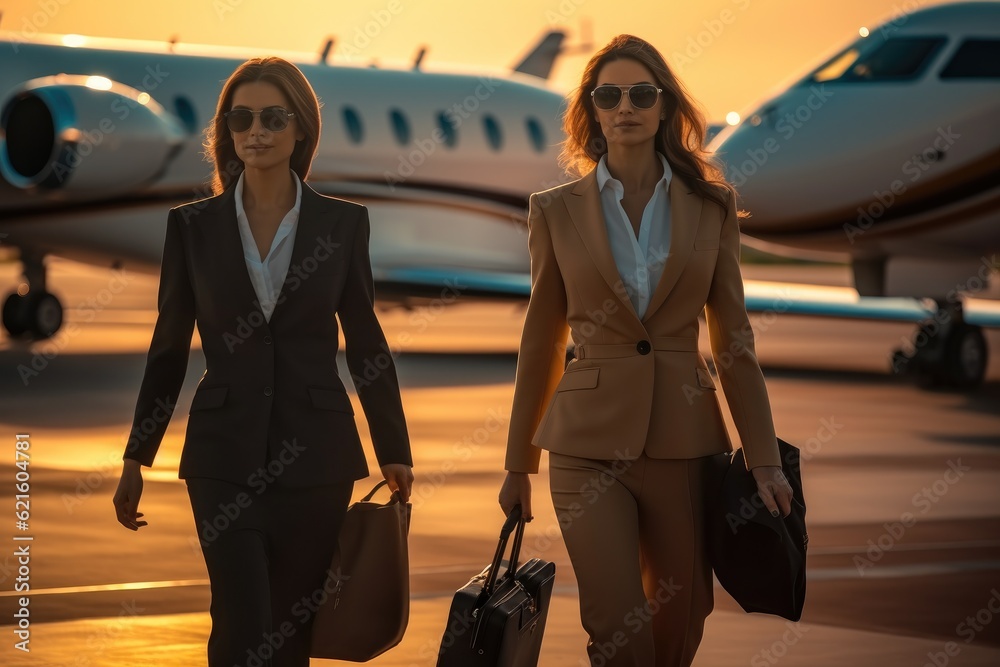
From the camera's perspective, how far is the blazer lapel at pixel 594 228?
4168 millimetres

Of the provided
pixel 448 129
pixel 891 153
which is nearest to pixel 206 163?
pixel 448 129

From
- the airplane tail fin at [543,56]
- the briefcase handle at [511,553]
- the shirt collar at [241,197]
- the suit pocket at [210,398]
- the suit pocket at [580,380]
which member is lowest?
the briefcase handle at [511,553]

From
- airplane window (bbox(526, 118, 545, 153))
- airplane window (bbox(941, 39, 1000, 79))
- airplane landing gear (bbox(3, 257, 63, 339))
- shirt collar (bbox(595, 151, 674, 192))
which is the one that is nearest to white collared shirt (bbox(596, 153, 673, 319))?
shirt collar (bbox(595, 151, 674, 192))

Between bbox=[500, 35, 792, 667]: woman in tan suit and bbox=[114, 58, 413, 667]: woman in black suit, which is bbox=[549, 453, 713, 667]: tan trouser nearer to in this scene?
bbox=[500, 35, 792, 667]: woman in tan suit

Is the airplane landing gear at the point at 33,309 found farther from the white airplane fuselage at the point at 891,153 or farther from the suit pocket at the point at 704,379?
the suit pocket at the point at 704,379

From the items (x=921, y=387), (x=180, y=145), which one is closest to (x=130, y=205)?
(x=180, y=145)

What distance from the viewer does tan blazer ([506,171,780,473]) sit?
13.6 ft

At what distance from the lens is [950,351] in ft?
52.3

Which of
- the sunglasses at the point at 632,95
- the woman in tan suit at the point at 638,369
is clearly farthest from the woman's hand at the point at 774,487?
the sunglasses at the point at 632,95

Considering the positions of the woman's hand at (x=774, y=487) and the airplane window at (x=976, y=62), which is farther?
the airplane window at (x=976, y=62)

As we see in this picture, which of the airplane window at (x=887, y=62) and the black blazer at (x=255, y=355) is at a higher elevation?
the airplane window at (x=887, y=62)

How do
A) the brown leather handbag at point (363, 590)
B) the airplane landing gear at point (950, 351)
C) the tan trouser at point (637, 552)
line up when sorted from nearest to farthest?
the brown leather handbag at point (363, 590) < the tan trouser at point (637, 552) < the airplane landing gear at point (950, 351)

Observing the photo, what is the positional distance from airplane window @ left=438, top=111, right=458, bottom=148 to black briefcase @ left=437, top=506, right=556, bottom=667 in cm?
1714

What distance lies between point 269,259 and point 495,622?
100 cm
